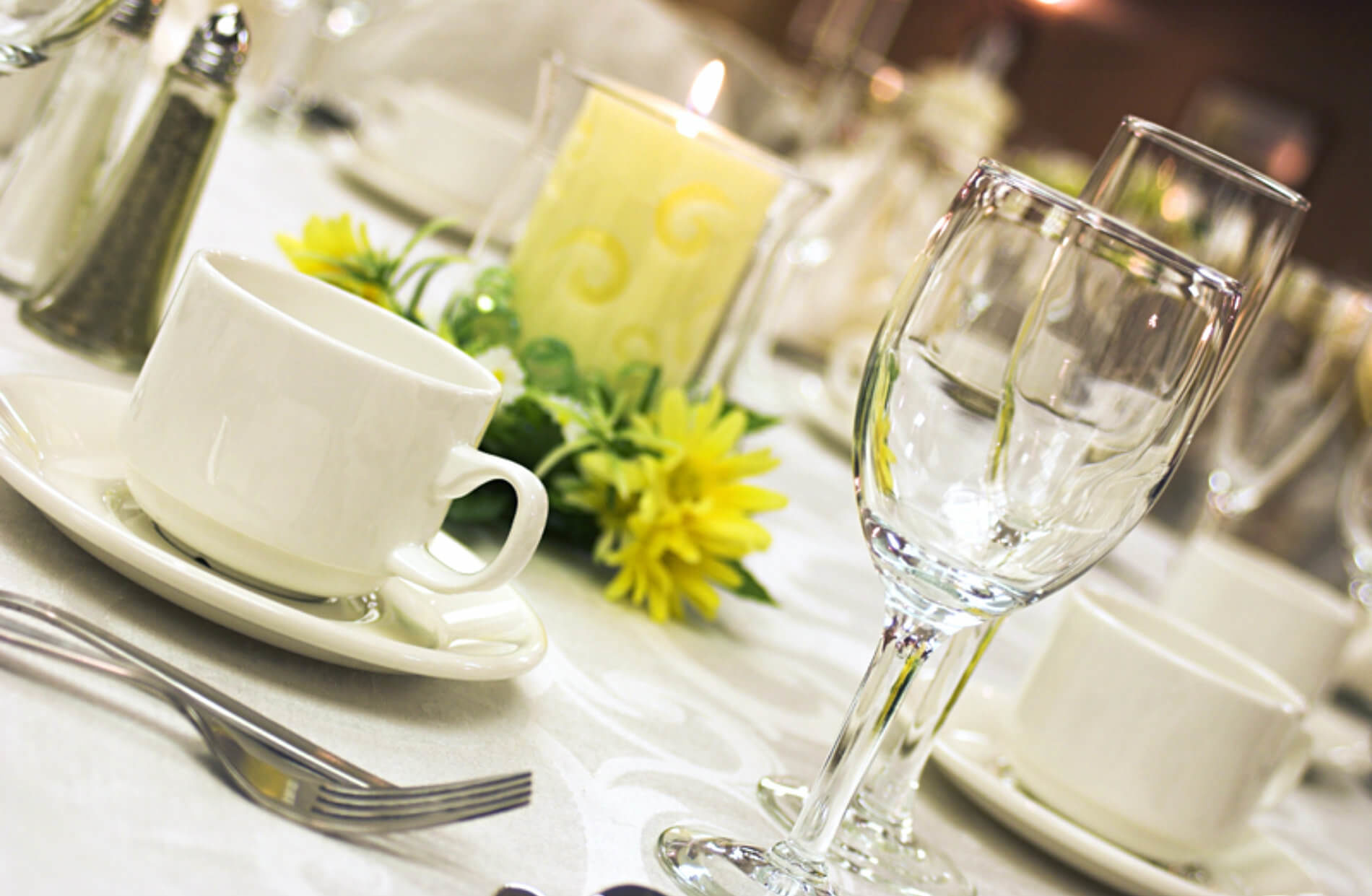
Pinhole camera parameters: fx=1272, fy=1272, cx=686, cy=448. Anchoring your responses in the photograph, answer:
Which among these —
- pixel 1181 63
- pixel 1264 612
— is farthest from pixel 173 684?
pixel 1181 63

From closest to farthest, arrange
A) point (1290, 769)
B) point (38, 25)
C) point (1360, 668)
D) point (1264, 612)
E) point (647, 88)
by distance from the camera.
A: point (38, 25), point (1290, 769), point (1264, 612), point (1360, 668), point (647, 88)

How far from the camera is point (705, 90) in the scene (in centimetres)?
64

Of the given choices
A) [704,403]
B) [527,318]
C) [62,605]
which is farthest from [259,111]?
[62,605]

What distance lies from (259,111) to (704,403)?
0.85 metres

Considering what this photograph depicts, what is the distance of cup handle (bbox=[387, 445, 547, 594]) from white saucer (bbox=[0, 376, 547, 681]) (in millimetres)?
21

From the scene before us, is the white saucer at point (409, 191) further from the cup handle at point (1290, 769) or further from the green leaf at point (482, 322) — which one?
the cup handle at point (1290, 769)

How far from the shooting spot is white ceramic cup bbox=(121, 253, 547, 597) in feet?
1.15

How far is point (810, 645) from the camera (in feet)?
2.05

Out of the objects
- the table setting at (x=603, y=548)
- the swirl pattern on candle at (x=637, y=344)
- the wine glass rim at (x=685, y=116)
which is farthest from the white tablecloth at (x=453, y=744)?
the wine glass rim at (x=685, y=116)

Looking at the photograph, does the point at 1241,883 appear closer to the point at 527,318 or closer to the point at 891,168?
the point at 527,318

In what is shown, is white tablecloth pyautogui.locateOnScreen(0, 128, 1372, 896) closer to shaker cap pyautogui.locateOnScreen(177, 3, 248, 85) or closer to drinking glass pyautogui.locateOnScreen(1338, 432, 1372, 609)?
shaker cap pyautogui.locateOnScreen(177, 3, 248, 85)

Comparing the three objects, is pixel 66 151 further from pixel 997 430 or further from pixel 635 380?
pixel 997 430

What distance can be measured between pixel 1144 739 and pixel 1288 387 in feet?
2.37

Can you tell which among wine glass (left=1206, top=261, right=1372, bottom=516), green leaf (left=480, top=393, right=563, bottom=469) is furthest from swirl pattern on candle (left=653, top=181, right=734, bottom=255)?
wine glass (left=1206, top=261, right=1372, bottom=516)
